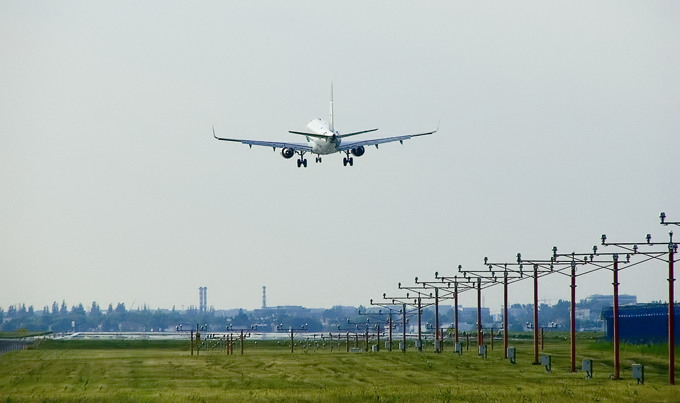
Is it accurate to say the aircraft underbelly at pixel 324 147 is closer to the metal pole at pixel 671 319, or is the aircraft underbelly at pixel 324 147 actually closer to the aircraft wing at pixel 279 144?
the aircraft wing at pixel 279 144

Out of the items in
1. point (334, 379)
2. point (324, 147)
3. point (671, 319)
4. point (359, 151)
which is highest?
point (324, 147)

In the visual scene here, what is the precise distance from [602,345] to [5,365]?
67.3 m

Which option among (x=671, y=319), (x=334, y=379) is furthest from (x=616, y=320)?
(x=334, y=379)

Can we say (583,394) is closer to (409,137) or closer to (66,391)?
(66,391)

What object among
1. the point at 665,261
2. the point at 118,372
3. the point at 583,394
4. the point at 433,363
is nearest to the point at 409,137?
the point at 433,363

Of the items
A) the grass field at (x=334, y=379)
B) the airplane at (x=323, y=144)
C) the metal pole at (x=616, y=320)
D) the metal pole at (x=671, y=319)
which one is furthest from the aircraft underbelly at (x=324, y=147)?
the metal pole at (x=671, y=319)

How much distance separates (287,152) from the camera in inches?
5022

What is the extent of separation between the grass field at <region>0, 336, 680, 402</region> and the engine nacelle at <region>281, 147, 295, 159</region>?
68.5 feet

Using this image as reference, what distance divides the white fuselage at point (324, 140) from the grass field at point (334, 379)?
21274mm

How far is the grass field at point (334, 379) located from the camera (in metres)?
70.2

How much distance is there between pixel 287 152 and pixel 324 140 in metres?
4.51

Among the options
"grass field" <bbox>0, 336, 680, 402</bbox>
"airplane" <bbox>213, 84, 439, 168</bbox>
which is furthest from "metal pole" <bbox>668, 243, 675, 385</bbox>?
"airplane" <bbox>213, 84, 439, 168</bbox>

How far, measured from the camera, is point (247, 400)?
67938 mm

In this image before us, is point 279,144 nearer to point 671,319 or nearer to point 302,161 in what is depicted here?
point 302,161
